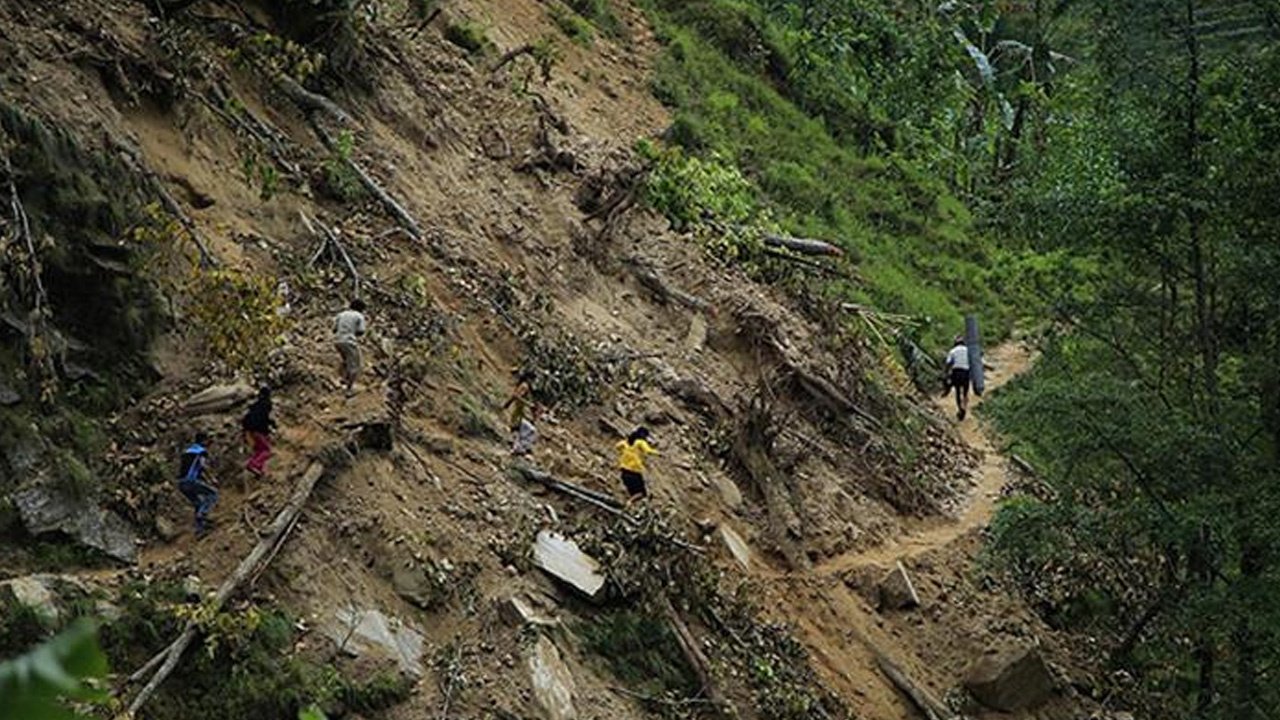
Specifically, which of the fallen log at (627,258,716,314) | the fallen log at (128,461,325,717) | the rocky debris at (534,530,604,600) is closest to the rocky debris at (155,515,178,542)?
the fallen log at (128,461,325,717)

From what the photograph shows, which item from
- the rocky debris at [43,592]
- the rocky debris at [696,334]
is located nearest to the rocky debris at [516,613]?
the rocky debris at [43,592]

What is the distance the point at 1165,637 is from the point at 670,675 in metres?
5.03

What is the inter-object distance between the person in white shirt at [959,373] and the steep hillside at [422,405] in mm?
1131

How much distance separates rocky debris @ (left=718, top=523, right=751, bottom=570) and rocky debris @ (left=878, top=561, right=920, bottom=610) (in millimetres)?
1639

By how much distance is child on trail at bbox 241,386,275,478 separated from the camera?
31.6 feet

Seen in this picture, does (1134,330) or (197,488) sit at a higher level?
(1134,330)

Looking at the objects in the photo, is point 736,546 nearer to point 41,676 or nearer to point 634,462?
point 634,462

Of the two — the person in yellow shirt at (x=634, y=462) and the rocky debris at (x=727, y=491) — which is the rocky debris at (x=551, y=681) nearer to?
the person in yellow shirt at (x=634, y=462)

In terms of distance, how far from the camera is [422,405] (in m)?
11.7

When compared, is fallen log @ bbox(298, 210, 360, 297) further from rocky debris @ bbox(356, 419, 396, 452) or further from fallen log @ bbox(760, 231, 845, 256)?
fallen log @ bbox(760, 231, 845, 256)

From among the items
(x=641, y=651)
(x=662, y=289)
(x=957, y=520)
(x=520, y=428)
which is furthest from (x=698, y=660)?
(x=957, y=520)

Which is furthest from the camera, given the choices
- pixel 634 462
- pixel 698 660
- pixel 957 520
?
pixel 957 520

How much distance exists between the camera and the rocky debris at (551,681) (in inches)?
385

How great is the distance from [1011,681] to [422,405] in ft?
20.5
